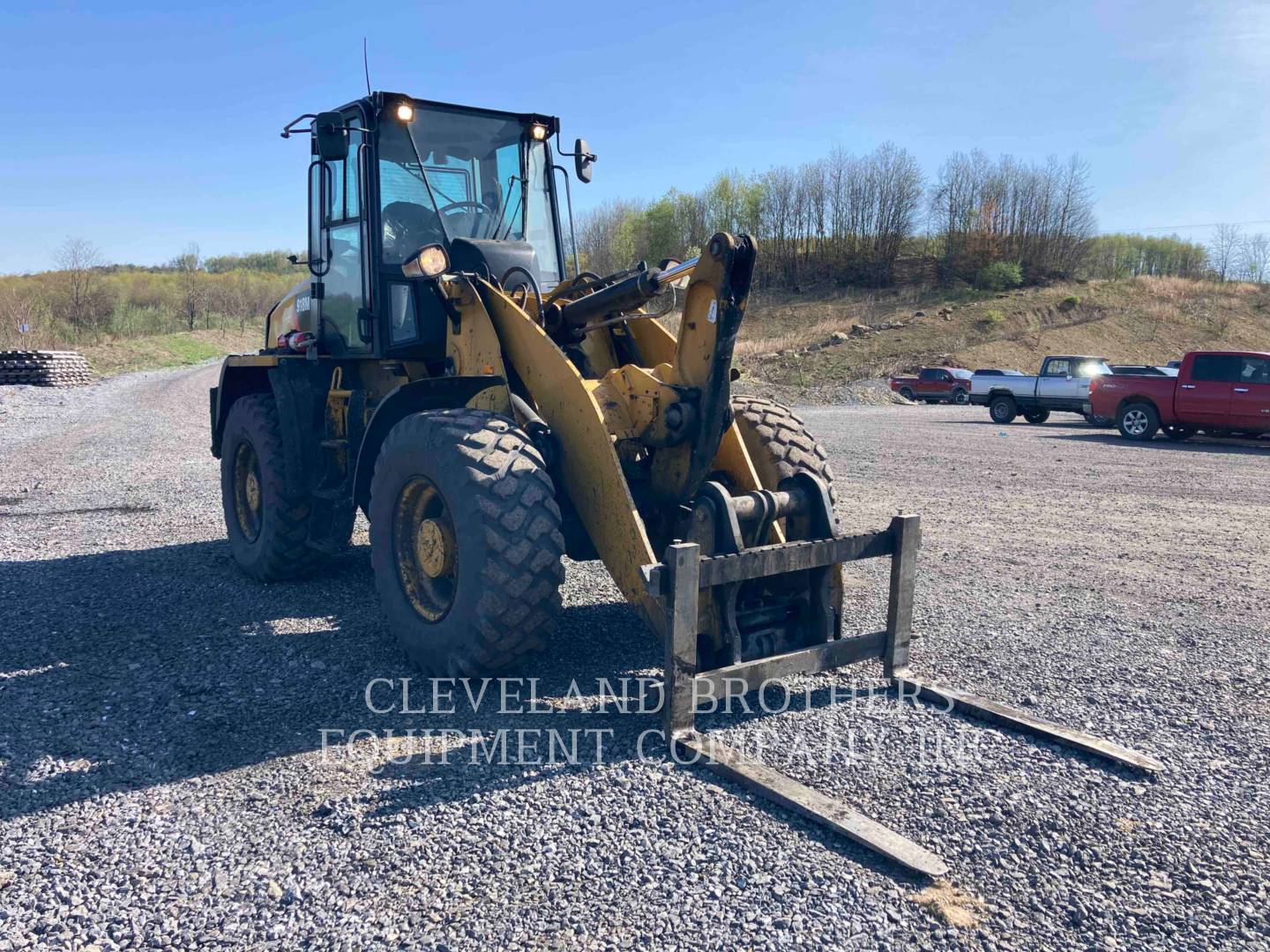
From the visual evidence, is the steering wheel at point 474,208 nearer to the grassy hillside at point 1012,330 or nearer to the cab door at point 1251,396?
the cab door at point 1251,396

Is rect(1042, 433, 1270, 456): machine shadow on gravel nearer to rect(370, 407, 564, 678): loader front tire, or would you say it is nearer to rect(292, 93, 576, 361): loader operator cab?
rect(292, 93, 576, 361): loader operator cab

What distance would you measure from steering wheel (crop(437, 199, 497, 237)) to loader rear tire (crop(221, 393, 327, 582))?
2.09m

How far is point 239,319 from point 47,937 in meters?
62.0

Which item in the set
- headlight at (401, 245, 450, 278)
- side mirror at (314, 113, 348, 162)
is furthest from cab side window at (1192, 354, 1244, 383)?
side mirror at (314, 113, 348, 162)

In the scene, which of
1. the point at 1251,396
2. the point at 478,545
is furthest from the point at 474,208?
the point at 1251,396

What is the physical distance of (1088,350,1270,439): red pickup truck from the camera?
17.4 metres

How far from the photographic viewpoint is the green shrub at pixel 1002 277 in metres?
51.9

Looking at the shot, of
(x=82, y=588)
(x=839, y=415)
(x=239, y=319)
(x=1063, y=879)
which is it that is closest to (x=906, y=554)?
(x=1063, y=879)

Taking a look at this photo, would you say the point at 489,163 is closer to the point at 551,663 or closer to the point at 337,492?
the point at 337,492

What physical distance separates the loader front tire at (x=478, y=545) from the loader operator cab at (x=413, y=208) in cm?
127

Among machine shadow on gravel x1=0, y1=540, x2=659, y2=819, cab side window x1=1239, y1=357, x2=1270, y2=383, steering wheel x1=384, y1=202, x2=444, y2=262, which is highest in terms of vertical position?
steering wheel x1=384, y1=202, x2=444, y2=262

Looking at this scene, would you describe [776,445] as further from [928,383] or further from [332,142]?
[928,383]

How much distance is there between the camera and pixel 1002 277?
52.0 meters

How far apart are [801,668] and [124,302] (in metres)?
56.5
